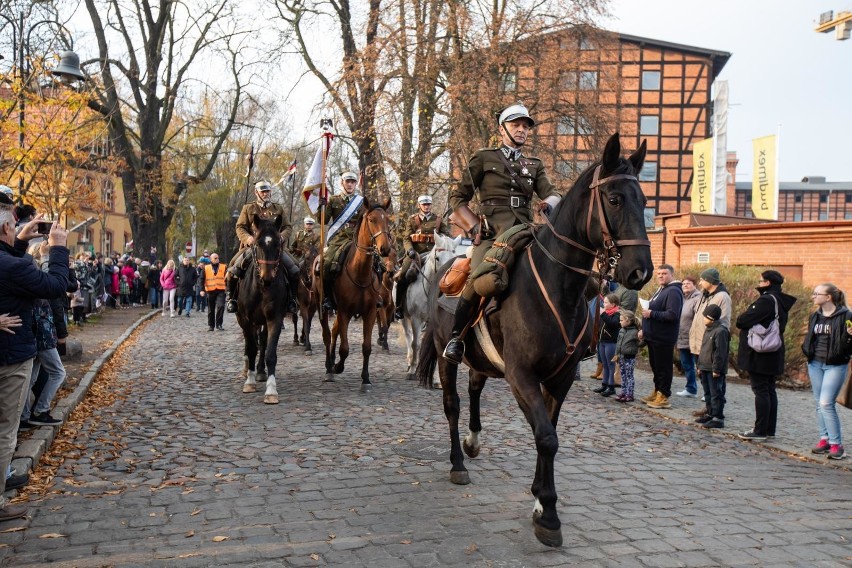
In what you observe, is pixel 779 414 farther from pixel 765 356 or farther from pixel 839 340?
pixel 839 340

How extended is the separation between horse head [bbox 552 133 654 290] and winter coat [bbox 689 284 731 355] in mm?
5703

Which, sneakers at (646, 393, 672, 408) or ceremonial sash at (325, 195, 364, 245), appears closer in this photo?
sneakers at (646, 393, 672, 408)

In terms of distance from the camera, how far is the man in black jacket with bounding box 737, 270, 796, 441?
28.5ft

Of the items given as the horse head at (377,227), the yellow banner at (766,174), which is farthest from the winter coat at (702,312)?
the yellow banner at (766,174)

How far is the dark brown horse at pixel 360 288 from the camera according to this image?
1106cm

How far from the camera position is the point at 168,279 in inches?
1013

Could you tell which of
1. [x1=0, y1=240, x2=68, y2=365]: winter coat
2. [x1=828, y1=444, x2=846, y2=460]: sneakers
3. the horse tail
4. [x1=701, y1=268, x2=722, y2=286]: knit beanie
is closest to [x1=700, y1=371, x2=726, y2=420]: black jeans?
[x1=701, y1=268, x2=722, y2=286]: knit beanie

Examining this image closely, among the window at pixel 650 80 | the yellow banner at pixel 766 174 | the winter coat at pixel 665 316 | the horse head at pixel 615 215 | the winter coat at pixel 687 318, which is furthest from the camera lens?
the window at pixel 650 80

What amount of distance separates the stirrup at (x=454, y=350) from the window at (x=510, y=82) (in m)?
18.0

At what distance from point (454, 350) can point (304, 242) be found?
10819 millimetres

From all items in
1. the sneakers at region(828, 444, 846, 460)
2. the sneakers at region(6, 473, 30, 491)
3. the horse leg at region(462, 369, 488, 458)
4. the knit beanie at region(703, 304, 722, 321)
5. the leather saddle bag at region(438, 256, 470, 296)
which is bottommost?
the sneakers at region(828, 444, 846, 460)

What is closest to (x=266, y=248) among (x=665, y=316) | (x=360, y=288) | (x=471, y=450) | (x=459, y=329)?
(x=360, y=288)

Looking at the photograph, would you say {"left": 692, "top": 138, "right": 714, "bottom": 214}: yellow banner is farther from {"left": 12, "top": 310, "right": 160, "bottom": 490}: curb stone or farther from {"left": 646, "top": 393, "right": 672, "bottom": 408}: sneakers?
{"left": 12, "top": 310, "right": 160, "bottom": 490}: curb stone

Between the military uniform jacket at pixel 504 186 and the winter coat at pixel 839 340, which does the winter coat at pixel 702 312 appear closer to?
the winter coat at pixel 839 340
